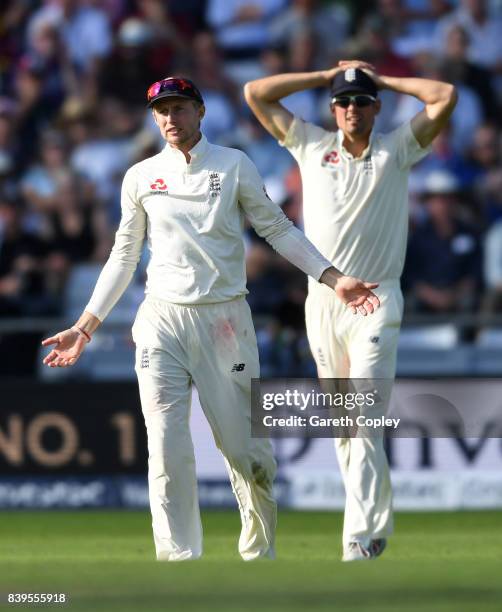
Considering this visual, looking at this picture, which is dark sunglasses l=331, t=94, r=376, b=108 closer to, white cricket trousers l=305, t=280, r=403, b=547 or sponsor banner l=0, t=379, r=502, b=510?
white cricket trousers l=305, t=280, r=403, b=547

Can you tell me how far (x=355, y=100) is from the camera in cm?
750

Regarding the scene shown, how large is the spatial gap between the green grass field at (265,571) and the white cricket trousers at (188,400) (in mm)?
205

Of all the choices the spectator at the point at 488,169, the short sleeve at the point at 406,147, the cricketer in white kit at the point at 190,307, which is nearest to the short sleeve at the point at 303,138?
the short sleeve at the point at 406,147

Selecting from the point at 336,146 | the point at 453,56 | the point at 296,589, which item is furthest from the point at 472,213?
the point at 296,589

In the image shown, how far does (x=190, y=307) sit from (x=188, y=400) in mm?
420

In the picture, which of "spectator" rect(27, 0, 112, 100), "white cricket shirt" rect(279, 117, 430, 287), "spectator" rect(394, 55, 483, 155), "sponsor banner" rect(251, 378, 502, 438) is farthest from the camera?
"spectator" rect(27, 0, 112, 100)

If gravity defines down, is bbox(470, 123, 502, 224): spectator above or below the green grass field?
above

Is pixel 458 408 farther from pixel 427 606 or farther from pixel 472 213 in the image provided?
pixel 427 606

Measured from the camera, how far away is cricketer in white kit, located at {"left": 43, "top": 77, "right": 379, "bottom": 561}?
6.72 m

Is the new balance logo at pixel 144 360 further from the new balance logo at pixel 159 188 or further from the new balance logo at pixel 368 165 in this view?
the new balance logo at pixel 368 165

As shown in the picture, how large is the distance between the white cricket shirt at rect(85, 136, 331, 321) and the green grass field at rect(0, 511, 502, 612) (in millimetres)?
1232

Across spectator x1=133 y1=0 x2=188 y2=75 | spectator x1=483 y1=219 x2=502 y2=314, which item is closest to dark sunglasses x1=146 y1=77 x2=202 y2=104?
spectator x1=483 y1=219 x2=502 y2=314

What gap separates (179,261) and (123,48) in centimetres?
846

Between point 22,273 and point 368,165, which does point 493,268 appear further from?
point 368,165
